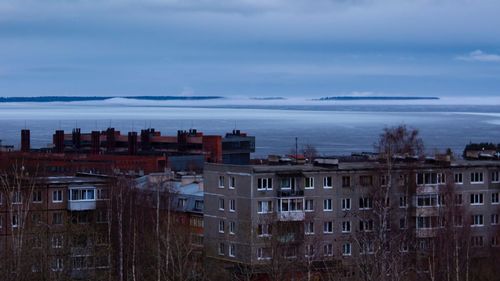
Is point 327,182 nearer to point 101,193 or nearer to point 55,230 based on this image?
point 101,193

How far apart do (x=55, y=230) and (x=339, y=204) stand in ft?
25.9

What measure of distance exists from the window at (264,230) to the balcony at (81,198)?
4707 millimetres

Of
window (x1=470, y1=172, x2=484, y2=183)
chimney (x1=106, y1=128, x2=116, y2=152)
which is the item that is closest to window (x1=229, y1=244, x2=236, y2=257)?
window (x1=470, y1=172, x2=484, y2=183)

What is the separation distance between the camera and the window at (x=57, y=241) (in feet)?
77.0

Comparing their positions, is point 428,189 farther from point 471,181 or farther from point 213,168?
point 213,168

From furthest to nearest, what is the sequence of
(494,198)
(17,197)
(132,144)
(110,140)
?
(110,140), (132,144), (494,198), (17,197)

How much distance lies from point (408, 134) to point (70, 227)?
1323cm

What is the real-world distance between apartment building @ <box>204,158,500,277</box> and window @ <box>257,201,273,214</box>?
2 centimetres

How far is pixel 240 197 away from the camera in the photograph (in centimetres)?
2872

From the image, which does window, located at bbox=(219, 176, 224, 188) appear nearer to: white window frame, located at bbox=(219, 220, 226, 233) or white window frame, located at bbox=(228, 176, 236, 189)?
white window frame, located at bbox=(228, 176, 236, 189)

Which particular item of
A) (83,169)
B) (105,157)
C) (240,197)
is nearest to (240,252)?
(240,197)

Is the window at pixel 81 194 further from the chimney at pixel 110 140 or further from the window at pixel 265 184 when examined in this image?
the chimney at pixel 110 140

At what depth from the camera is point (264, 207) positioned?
28562 mm

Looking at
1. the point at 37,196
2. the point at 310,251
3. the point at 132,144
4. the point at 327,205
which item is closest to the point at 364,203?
the point at 327,205
